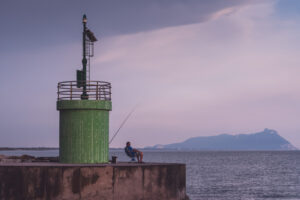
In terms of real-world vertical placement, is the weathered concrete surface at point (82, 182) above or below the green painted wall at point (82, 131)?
below

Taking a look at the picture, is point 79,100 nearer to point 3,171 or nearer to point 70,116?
point 70,116

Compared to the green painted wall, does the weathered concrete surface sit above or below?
below

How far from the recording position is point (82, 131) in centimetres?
1775

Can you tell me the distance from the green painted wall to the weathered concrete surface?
2567 mm

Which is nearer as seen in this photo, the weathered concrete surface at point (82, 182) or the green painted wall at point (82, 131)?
the weathered concrete surface at point (82, 182)

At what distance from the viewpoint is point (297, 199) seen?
4091 centimetres

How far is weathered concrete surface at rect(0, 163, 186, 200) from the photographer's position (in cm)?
1450

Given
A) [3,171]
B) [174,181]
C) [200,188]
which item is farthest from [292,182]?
[3,171]

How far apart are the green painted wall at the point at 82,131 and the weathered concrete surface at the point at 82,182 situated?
257 cm

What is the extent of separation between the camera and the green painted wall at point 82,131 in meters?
17.7

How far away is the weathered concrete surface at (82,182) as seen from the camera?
14.5m

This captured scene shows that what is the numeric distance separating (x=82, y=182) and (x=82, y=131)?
3324 millimetres

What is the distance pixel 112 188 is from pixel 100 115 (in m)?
3.76

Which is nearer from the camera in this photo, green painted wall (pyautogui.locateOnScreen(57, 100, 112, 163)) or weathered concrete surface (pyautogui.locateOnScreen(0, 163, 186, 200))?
weathered concrete surface (pyautogui.locateOnScreen(0, 163, 186, 200))
